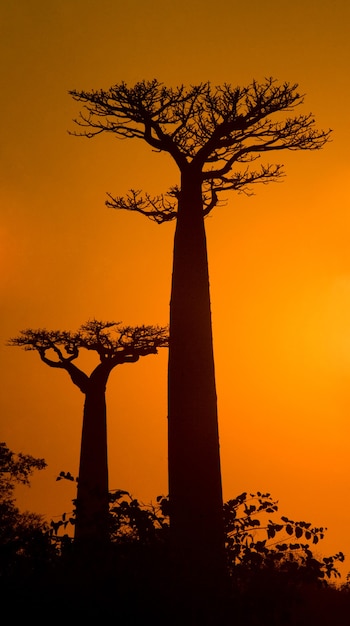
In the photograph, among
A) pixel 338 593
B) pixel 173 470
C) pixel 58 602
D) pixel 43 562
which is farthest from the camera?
pixel 338 593

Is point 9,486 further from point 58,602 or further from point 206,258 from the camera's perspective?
point 58,602

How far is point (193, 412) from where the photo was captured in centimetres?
876

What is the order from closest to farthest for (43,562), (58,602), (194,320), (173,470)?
(58,602)
(43,562)
(173,470)
(194,320)

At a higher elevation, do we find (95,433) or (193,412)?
(95,433)

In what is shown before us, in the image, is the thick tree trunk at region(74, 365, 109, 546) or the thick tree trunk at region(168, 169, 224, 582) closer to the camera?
the thick tree trunk at region(168, 169, 224, 582)

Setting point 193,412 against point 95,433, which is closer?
point 193,412

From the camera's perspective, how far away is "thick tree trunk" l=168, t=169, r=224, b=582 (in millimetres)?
8203

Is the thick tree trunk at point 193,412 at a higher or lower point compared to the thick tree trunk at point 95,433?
lower

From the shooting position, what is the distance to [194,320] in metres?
9.18

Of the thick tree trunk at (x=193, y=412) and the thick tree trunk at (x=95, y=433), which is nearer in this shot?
the thick tree trunk at (x=193, y=412)

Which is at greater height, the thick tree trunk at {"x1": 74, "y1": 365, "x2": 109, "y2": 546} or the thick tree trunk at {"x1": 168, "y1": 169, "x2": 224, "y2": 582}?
the thick tree trunk at {"x1": 74, "y1": 365, "x2": 109, "y2": 546}

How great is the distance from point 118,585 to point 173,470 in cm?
211

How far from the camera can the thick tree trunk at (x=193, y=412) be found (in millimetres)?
8203

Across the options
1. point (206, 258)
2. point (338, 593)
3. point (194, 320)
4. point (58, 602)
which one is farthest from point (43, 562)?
point (338, 593)
